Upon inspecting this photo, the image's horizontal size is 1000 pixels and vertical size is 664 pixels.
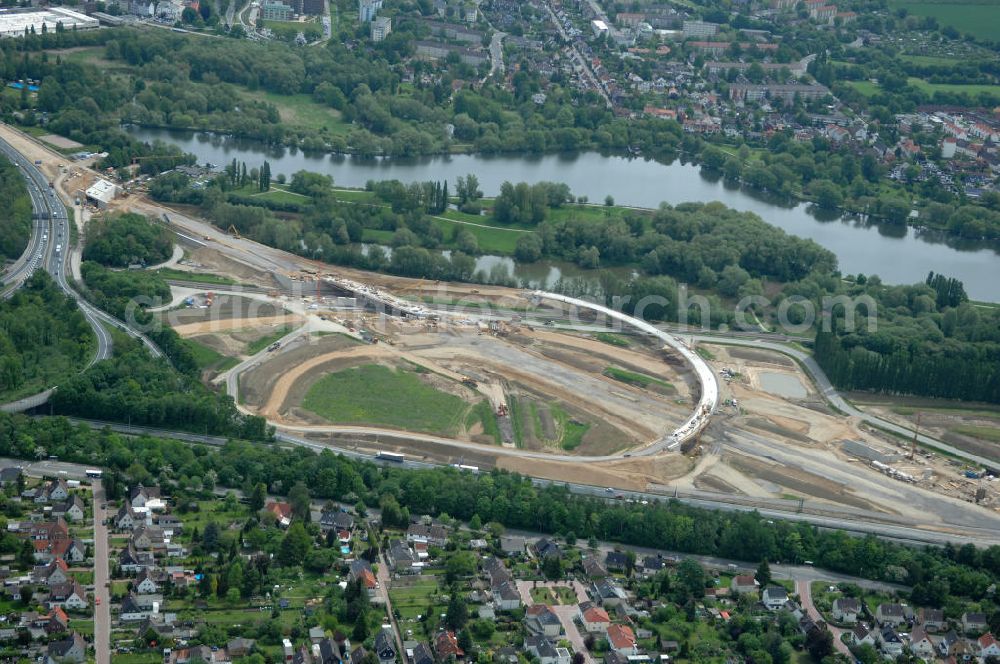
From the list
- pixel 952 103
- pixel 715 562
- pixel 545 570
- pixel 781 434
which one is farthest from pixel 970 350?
pixel 952 103

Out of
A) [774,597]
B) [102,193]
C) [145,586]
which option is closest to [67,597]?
[145,586]

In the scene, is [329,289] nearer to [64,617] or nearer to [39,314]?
[39,314]

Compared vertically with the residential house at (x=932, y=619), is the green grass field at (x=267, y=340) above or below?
above

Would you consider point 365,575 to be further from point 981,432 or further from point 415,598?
point 981,432

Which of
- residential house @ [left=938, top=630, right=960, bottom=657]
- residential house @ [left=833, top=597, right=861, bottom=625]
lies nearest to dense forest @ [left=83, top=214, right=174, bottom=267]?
residential house @ [left=833, top=597, right=861, bottom=625]

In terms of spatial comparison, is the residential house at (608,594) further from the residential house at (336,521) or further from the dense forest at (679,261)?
the dense forest at (679,261)

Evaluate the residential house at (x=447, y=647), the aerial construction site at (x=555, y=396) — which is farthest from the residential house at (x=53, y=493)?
the residential house at (x=447, y=647)

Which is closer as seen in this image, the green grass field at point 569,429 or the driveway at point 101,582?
the driveway at point 101,582
